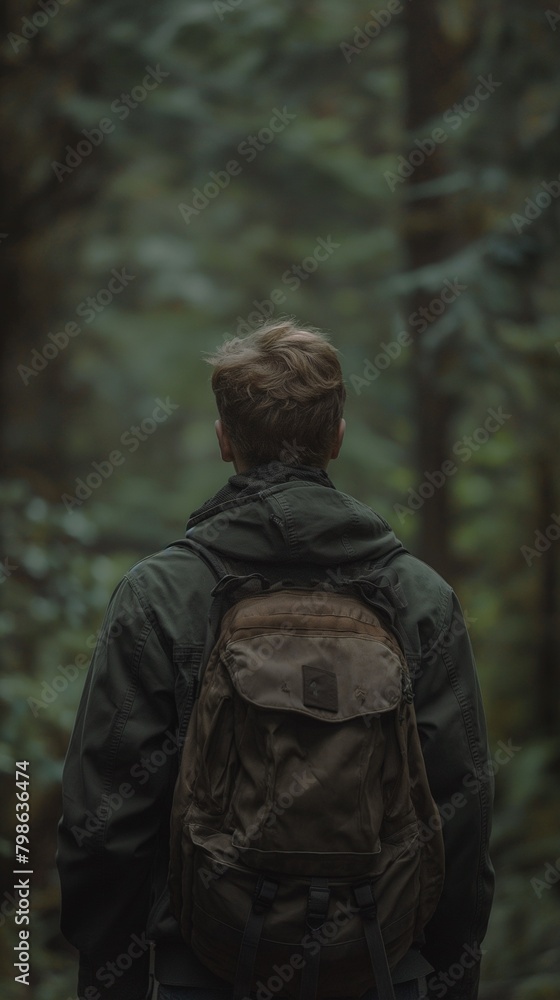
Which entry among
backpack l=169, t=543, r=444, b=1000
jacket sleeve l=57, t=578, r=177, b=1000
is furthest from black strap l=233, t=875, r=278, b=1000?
jacket sleeve l=57, t=578, r=177, b=1000

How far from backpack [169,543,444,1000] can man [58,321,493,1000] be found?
0.11m

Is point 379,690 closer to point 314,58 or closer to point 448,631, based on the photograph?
point 448,631

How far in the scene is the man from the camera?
1936mm

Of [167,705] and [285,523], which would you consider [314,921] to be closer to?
[167,705]

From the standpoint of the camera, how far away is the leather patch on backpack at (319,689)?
1.76 meters

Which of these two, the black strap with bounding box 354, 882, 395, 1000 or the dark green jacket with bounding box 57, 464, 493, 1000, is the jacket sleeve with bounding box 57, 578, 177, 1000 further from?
the black strap with bounding box 354, 882, 395, 1000

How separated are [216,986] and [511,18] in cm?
514

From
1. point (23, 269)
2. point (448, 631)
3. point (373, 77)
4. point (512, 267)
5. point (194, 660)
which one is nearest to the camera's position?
point (194, 660)

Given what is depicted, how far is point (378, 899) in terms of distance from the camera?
1799 millimetres

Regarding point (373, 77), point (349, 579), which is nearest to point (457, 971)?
point (349, 579)

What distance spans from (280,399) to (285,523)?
279mm

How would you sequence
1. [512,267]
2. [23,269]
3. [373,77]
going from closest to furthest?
[512,267] < [23,269] < [373,77]

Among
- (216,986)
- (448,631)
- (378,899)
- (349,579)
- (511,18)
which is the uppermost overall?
(511,18)

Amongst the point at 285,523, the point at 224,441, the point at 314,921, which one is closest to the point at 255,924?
the point at 314,921
